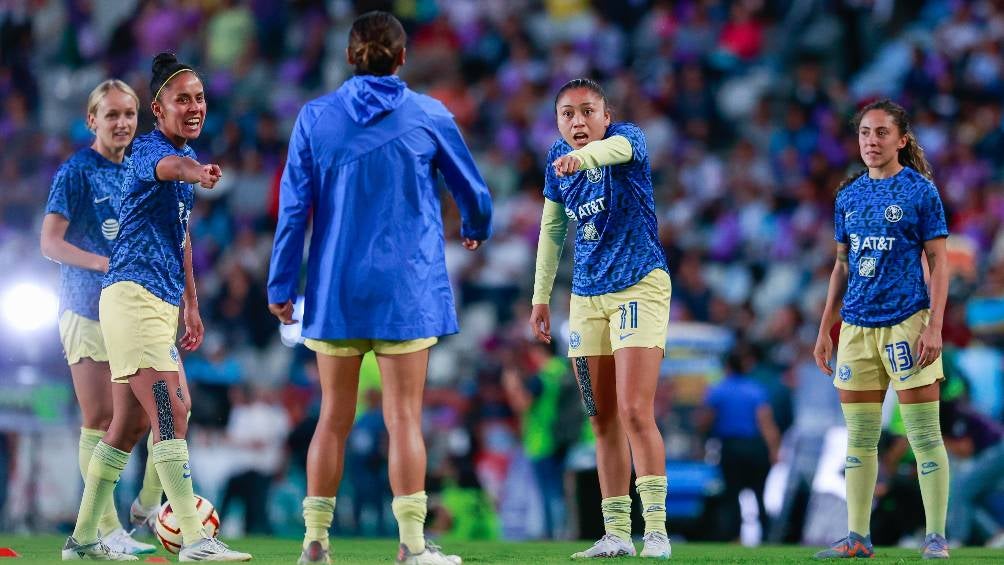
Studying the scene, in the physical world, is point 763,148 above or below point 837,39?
below

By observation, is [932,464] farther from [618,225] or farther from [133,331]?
[133,331]

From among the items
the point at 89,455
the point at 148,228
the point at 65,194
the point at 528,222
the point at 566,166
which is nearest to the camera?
the point at 566,166

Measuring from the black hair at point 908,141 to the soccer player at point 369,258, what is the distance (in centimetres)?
268

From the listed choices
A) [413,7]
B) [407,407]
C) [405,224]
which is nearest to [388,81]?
[405,224]

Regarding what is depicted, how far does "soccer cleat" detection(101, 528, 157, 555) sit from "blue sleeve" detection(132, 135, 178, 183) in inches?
83.1

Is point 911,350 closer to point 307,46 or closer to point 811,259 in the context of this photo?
point 811,259

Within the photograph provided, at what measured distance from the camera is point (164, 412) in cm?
670

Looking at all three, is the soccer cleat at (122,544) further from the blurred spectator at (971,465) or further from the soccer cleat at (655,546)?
the blurred spectator at (971,465)

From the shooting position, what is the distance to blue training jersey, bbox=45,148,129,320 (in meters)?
7.57

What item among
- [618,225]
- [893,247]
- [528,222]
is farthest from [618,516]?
[528,222]

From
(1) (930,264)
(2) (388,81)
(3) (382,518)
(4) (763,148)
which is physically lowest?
(3) (382,518)

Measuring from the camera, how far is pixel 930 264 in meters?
7.39

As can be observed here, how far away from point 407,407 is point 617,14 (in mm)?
12700

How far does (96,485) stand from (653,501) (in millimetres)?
2746
